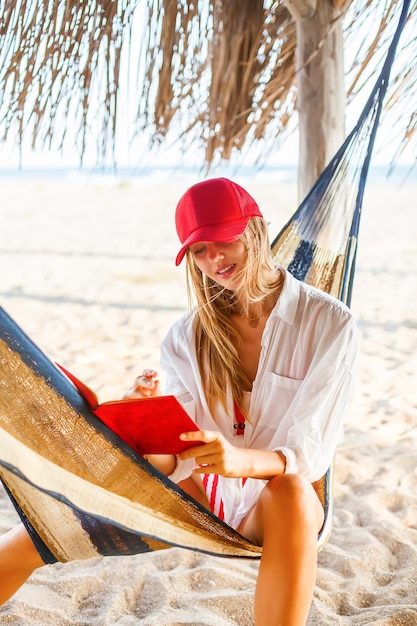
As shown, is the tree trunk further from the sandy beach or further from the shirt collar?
the shirt collar

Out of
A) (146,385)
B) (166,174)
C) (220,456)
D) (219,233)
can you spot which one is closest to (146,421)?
(220,456)

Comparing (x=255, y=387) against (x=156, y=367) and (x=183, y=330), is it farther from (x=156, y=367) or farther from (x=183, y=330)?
(x=156, y=367)

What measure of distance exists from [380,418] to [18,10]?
178cm

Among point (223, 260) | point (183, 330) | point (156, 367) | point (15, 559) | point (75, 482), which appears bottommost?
point (156, 367)

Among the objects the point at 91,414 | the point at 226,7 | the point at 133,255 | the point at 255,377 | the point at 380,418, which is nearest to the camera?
the point at 91,414

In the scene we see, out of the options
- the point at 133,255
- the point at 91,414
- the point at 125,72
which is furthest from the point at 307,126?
the point at 133,255

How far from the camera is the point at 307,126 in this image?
1745mm

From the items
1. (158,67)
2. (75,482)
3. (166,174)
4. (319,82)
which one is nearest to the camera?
(75,482)

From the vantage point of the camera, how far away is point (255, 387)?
1.23 meters

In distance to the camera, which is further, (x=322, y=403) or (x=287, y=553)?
(x=322, y=403)

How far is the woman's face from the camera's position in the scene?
114 cm

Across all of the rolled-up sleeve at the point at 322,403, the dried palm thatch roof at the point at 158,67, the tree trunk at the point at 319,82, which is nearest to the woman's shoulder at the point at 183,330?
the rolled-up sleeve at the point at 322,403

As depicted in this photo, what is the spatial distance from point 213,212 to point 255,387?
0.33 meters

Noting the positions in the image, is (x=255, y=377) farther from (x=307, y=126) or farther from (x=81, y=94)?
A: (x=81, y=94)
